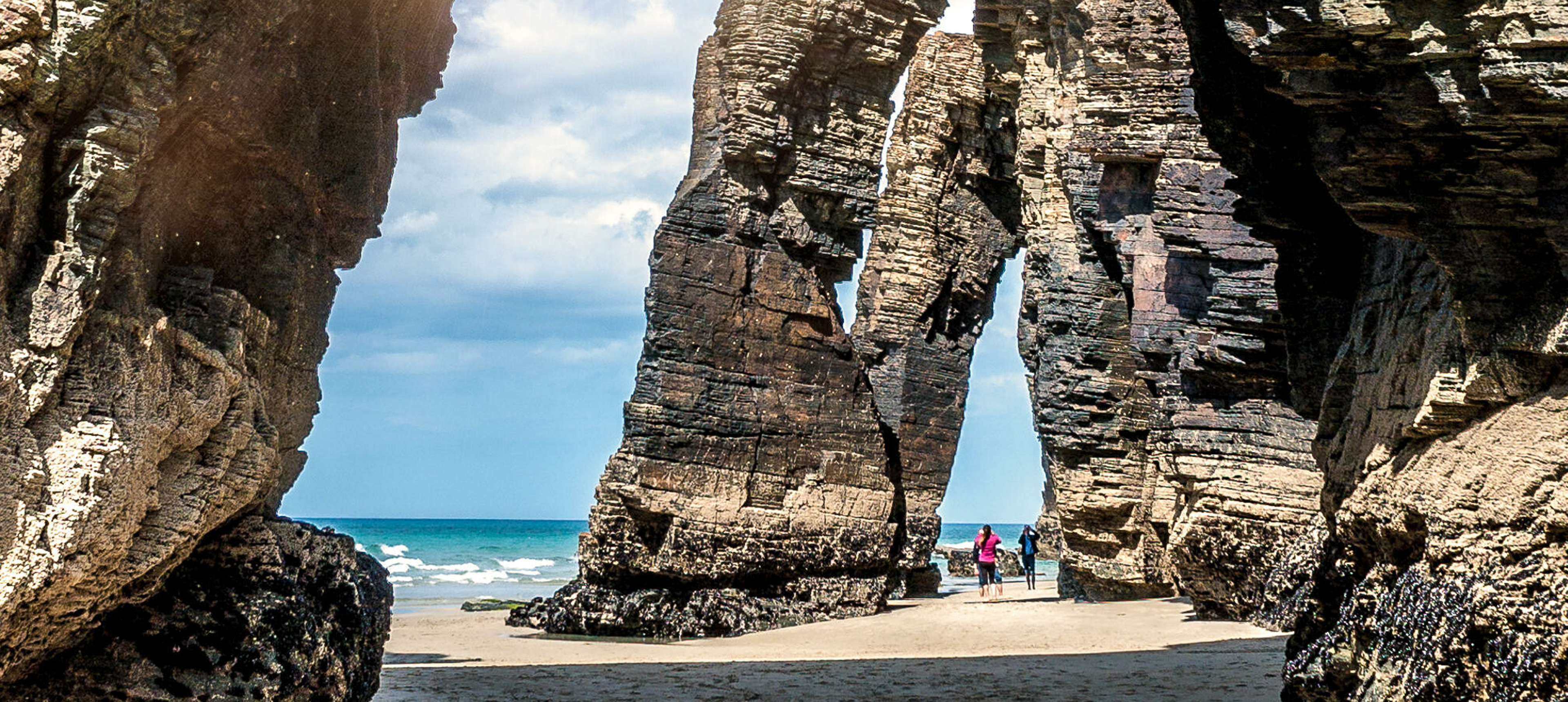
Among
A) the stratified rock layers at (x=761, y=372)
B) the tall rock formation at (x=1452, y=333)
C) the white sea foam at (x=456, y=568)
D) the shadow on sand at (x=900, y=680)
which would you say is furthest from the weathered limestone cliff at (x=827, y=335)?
the white sea foam at (x=456, y=568)

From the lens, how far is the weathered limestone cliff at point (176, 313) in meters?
6.19

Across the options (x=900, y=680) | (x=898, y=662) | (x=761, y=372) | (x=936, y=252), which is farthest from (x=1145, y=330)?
(x=936, y=252)

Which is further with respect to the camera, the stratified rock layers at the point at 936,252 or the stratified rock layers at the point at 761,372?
the stratified rock layers at the point at 936,252

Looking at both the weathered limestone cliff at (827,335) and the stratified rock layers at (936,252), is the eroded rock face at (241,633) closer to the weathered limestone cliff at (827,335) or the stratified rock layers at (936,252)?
the weathered limestone cliff at (827,335)

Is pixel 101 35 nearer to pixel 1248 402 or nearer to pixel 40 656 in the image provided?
pixel 40 656

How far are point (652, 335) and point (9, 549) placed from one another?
13.8m

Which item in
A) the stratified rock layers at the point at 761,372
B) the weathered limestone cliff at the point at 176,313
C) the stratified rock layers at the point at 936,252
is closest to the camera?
the weathered limestone cliff at the point at 176,313

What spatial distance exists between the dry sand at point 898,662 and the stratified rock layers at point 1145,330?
93 cm

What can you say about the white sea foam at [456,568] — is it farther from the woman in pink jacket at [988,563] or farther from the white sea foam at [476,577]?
the woman in pink jacket at [988,563]

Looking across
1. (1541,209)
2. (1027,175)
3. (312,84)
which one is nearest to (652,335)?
(1027,175)

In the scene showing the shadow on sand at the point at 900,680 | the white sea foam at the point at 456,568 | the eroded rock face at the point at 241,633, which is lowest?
the shadow on sand at the point at 900,680

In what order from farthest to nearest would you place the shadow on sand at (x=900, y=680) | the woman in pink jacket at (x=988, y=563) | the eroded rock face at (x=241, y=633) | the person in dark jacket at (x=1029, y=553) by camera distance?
the person in dark jacket at (x=1029, y=553)
the woman in pink jacket at (x=988, y=563)
the shadow on sand at (x=900, y=680)
the eroded rock face at (x=241, y=633)

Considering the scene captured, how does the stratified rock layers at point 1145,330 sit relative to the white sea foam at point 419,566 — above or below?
above

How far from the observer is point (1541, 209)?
6332 mm
